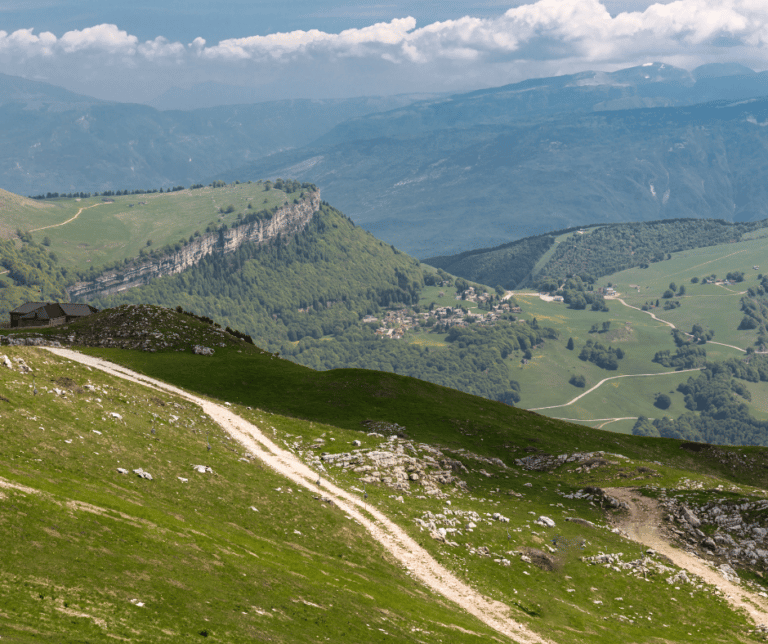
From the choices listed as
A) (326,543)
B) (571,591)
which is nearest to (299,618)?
(326,543)

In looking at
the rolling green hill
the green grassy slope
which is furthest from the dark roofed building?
the green grassy slope

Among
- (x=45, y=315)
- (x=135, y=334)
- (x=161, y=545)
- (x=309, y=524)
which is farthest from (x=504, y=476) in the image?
(x=45, y=315)

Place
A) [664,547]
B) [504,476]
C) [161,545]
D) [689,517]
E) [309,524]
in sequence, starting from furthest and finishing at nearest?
[504,476] → [689,517] → [664,547] → [309,524] → [161,545]

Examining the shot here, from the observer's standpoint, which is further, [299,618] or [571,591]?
[571,591]

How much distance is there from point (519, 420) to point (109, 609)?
74.6 m

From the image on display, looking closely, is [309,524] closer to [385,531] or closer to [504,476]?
[385,531]

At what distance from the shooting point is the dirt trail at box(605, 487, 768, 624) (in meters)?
50.4

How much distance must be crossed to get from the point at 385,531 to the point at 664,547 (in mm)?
24444

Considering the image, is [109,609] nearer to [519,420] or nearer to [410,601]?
[410,601]

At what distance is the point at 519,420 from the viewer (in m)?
96.8

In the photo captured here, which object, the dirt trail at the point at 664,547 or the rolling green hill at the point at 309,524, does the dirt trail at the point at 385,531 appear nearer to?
the rolling green hill at the point at 309,524

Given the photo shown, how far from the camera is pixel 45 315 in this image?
424 feet

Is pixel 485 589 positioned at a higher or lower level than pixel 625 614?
higher

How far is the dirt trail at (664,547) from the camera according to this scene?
50406 millimetres
